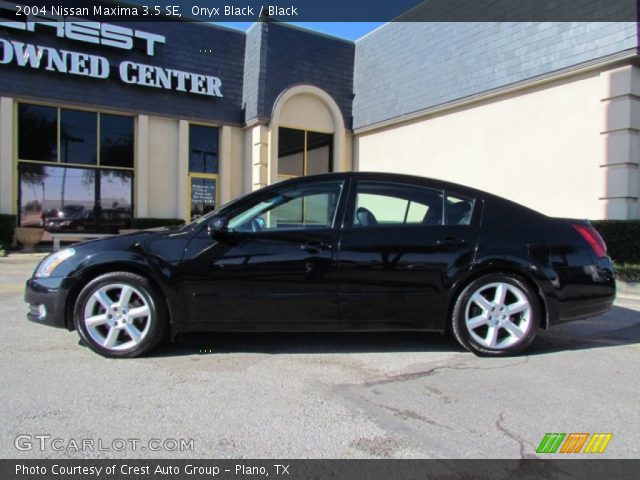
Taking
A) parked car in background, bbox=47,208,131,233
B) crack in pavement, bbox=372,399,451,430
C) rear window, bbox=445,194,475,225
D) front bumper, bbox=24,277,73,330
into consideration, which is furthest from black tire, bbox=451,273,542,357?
parked car in background, bbox=47,208,131,233

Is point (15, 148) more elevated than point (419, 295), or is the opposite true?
point (15, 148)

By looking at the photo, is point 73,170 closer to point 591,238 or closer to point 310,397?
point 310,397

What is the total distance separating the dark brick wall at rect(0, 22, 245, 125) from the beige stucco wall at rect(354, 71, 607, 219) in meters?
5.86

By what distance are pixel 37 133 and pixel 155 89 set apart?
10.9 ft

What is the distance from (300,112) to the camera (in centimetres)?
1541

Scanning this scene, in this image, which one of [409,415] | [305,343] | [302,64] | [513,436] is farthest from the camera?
[302,64]

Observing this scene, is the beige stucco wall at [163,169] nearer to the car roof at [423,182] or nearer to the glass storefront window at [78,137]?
the glass storefront window at [78,137]

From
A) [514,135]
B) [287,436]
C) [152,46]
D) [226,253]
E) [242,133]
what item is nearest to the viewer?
[287,436]

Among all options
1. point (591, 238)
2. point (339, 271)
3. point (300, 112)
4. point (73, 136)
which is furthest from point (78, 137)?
point (591, 238)

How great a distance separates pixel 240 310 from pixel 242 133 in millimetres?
12442

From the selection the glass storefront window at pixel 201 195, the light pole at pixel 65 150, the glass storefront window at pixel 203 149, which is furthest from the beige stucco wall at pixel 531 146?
the light pole at pixel 65 150

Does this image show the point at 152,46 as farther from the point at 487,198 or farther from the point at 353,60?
the point at 487,198

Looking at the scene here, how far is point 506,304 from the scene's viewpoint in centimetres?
421

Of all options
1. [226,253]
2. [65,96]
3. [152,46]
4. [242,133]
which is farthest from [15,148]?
[226,253]
